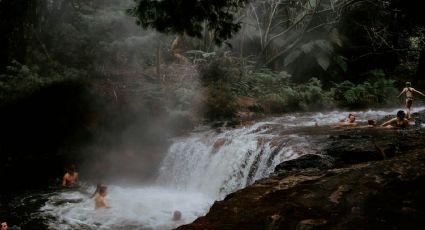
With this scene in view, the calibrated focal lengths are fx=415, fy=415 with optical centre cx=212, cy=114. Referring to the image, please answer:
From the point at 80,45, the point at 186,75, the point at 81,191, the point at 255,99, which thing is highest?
the point at 80,45

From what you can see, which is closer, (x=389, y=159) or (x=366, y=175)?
(x=366, y=175)

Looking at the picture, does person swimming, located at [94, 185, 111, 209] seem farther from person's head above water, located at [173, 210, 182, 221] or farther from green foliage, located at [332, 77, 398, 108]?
green foliage, located at [332, 77, 398, 108]

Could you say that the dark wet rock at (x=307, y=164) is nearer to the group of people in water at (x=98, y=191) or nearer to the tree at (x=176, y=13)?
the tree at (x=176, y=13)

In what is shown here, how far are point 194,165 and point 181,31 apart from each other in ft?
22.2

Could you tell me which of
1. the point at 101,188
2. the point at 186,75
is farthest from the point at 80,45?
the point at 101,188

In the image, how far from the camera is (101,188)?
10477 mm

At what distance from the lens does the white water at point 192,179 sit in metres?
9.80

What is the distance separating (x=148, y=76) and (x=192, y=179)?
275 inches

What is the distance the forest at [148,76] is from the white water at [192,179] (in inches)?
50.1

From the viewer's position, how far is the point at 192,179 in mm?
12773

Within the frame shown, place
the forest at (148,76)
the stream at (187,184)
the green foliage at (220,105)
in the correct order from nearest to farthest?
the stream at (187,184)
the forest at (148,76)
the green foliage at (220,105)

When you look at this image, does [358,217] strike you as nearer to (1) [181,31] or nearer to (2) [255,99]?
(1) [181,31]

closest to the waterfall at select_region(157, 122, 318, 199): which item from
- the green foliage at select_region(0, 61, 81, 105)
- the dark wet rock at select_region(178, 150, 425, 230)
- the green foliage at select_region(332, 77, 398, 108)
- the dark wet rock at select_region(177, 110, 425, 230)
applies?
the dark wet rock at select_region(177, 110, 425, 230)

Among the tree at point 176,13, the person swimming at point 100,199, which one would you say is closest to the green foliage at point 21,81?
the person swimming at point 100,199
